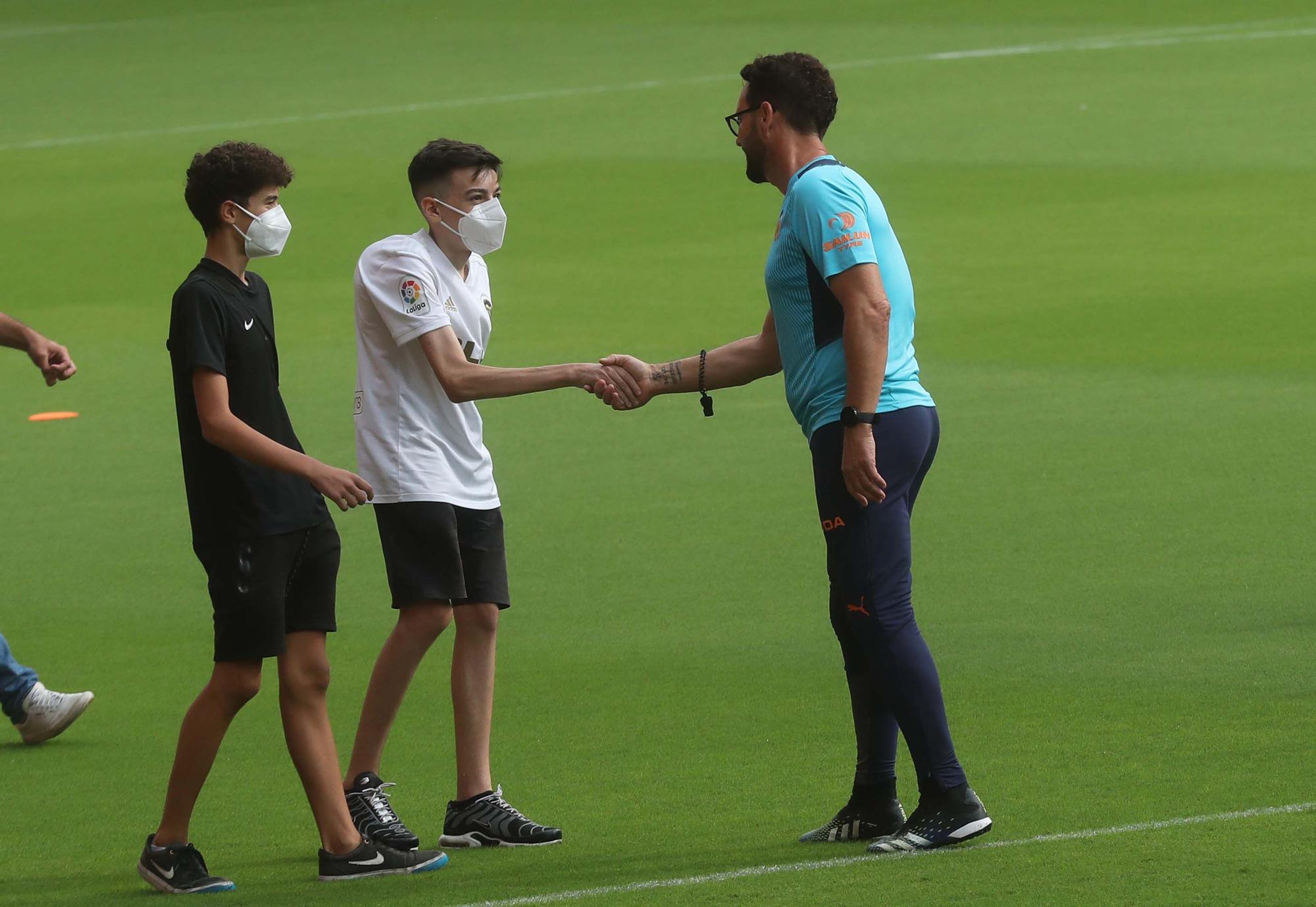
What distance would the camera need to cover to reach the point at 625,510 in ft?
36.3

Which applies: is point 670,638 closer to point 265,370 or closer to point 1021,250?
point 265,370

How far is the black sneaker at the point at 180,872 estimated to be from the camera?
5633mm

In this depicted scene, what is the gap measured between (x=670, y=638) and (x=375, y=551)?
238cm

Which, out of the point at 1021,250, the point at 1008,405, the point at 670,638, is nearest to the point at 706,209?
the point at 1021,250

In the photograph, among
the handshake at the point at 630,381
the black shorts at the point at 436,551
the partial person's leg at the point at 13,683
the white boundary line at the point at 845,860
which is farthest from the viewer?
the partial person's leg at the point at 13,683

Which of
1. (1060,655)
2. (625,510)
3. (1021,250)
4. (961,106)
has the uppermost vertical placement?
(961,106)

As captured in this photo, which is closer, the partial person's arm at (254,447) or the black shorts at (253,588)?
the partial person's arm at (254,447)

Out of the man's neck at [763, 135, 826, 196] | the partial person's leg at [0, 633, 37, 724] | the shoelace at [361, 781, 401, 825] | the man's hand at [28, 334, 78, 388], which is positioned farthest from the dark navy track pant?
the partial person's leg at [0, 633, 37, 724]

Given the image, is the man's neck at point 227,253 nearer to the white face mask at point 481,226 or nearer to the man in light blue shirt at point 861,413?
the white face mask at point 481,226

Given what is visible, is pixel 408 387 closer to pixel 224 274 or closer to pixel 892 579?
pixel 224 274

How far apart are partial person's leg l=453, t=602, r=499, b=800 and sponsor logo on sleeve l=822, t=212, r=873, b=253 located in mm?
1550

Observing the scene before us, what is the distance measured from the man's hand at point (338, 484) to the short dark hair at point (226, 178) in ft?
2.52

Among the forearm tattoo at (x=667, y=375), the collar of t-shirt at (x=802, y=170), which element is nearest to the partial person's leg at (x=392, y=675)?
the forearm tattoo at (x=667, y=375)

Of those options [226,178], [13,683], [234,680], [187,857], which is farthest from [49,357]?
[13,683]
